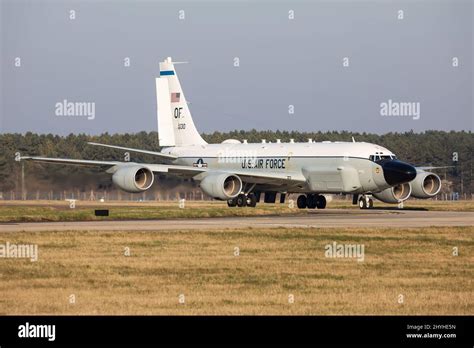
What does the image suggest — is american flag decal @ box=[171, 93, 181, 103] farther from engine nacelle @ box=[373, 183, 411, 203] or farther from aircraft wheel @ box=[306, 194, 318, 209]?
engine nacelle @ box=[373, 183, 411, 203]

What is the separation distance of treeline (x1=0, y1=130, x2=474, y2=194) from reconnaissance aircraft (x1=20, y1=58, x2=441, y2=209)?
14.8 ft

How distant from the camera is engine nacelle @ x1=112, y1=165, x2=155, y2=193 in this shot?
190ft

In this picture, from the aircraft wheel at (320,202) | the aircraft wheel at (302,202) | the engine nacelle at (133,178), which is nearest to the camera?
the engine nacelle at (133,178)

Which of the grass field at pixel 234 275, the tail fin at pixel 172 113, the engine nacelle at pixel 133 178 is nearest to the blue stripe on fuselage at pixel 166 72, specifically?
the tail fin at pixel 172 113

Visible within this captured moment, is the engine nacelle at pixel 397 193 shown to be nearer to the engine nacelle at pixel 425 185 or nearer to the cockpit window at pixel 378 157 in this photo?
the engine nacelle at pixel 425 185

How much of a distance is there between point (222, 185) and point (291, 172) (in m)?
6.03

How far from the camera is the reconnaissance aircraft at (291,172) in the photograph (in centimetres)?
5841

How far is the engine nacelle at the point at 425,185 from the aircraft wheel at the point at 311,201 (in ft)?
20.2

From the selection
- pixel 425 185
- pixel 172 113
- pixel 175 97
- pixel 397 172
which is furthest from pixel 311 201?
pixel 175 97

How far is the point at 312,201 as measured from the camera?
63.9 metres
